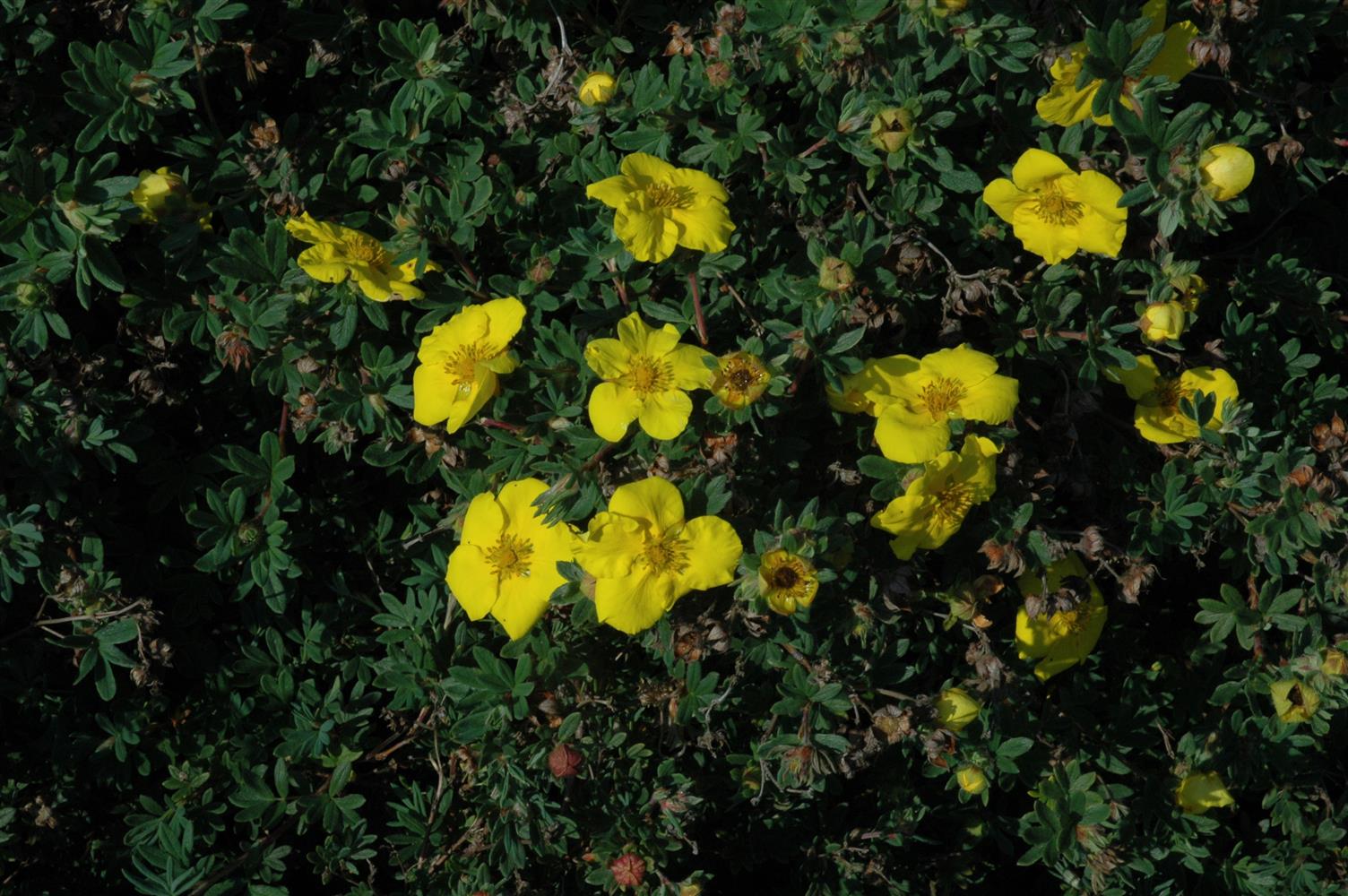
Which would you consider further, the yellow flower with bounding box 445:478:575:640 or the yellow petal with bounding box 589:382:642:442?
the yellow flower with bounding box 445:478:575:640

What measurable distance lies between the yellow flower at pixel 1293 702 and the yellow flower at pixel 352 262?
6.43 feet

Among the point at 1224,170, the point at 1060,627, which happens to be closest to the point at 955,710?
the point at 1060,627

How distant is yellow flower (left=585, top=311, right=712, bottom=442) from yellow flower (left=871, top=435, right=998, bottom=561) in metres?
0.43

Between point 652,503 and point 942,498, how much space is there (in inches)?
22.2

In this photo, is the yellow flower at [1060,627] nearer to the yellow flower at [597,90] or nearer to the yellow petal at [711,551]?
the yellow petal at [711,551]

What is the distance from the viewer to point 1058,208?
2291mm

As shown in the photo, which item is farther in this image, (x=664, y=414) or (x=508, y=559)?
(x=508, y=559)

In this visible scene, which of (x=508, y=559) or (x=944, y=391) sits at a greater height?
(x=944, y=391)

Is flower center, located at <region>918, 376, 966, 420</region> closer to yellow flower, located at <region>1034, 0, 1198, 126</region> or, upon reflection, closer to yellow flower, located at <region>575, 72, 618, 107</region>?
yellow flower, located at <region>1034, 0, 1198, 126</region>

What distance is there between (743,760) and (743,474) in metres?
0.66

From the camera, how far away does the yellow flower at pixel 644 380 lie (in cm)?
212

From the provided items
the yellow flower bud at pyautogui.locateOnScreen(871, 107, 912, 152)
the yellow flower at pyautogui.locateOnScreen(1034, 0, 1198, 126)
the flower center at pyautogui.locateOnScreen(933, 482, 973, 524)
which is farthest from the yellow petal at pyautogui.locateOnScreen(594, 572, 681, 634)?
the yellow flower at pyautogui.locateOnScreen(1034, 0, 1198, 126)

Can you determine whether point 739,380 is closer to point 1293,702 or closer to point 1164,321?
point 1164,321

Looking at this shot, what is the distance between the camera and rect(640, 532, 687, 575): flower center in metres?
2.05
